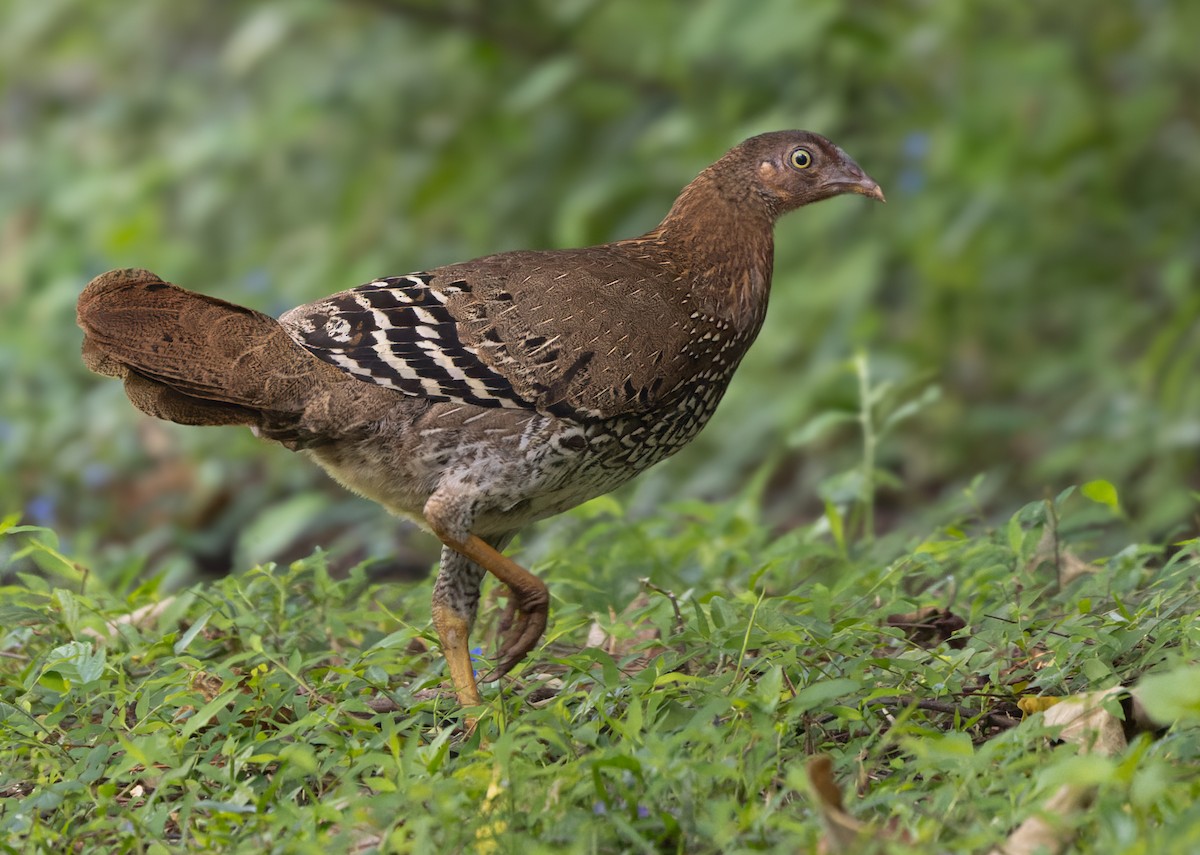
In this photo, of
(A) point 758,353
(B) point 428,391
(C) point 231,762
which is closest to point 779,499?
(A) point 758,353

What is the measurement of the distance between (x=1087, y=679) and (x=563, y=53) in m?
4.70

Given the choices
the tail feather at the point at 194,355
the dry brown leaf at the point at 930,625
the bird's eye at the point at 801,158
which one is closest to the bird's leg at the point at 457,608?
the tail feather at the point at 194,355

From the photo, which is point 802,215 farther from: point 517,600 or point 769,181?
point 517,600

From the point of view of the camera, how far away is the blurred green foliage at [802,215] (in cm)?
675

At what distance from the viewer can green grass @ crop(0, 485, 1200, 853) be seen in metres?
2.76

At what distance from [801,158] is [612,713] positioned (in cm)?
190

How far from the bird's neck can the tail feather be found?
1035 mm

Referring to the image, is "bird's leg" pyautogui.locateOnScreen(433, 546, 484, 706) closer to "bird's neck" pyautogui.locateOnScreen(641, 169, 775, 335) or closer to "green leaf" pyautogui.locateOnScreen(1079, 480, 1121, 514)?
"bird's neck" pyautogui.locateOnScreen(641, 169, 775, 335)

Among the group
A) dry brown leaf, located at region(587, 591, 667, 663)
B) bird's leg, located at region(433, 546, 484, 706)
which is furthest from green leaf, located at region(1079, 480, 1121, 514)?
bird's leg, located at region(433, 546, 484, 706)

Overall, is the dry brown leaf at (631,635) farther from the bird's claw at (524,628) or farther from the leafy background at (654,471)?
the bird's claw at (524,628)

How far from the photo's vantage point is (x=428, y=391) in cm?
379

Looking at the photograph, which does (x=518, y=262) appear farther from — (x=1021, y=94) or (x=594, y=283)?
(x=1021, y=94)

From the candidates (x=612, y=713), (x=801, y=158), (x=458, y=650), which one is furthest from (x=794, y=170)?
(x=612, y=713)

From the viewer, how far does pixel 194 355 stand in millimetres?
3785
